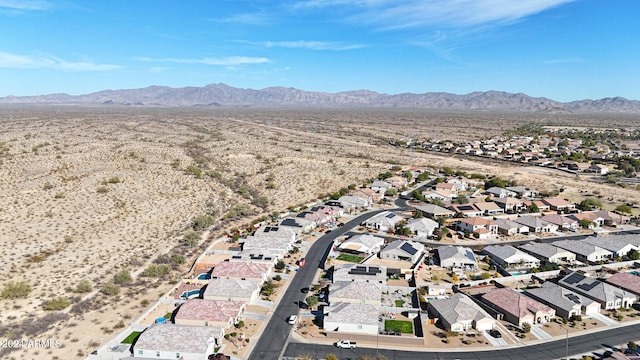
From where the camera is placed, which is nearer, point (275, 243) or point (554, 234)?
point (275, 243)

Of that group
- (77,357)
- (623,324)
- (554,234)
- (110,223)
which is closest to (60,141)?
(110,223)

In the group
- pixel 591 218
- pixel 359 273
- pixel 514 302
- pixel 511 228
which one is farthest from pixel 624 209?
pixel 359 273

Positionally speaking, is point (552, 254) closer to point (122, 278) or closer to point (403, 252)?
point (403, 252)

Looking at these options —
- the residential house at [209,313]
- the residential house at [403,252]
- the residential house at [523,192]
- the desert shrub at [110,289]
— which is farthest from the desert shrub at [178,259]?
A: the residential house at [523,192]

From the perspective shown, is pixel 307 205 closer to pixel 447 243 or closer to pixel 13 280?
pixel 447 243

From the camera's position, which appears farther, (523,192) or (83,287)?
(523,192)
